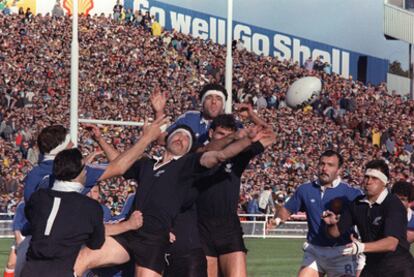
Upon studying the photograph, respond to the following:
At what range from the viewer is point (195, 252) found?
39.4 feet

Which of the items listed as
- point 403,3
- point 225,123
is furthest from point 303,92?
point 225,123

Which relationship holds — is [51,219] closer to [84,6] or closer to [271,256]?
[271,256]

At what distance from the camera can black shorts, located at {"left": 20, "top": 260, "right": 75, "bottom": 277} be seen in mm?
10070

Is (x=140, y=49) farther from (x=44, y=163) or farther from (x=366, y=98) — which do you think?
(x=44, y=163)

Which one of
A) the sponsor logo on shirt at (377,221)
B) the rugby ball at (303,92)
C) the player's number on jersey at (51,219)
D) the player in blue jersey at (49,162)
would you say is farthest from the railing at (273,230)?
the player's number on jersey at (51,219)

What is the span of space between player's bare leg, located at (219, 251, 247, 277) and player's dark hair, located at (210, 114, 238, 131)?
1.31m

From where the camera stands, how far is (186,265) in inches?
469

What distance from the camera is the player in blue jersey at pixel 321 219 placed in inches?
532

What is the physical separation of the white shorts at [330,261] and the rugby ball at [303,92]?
1202 inches

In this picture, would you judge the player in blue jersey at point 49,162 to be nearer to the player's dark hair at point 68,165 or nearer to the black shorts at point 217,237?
the player's dark hair at point 68,165

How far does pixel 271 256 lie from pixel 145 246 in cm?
1327

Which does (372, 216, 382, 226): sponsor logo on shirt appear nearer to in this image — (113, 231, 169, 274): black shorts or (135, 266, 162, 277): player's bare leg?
(113, 231, 169, 274): black shorts

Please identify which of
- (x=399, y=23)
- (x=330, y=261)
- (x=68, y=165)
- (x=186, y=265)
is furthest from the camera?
(x=399, y=23)

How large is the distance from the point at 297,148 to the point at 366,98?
8430 millimetres
